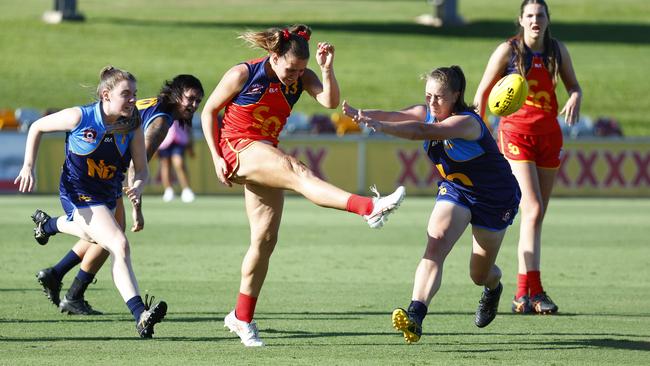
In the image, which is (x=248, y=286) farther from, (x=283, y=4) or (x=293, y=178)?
(x=283, y=4)

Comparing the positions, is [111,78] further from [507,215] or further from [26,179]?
[507,215]

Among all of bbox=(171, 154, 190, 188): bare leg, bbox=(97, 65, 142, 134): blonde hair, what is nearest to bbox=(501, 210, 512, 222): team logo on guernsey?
bbox=(97, 65, 142, 134): blonde hair

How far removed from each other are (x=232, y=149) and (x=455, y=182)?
1.48m

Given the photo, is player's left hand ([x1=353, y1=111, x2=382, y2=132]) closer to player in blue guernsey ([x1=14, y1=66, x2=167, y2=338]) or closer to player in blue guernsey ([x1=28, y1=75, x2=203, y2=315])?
player in blue guernsey ([x1=14, y1=66, x2=167, y2=338])

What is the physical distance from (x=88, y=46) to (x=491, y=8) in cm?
2244

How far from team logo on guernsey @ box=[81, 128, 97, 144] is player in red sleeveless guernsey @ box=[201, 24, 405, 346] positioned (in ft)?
2.80

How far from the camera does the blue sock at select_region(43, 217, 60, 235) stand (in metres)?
8.44

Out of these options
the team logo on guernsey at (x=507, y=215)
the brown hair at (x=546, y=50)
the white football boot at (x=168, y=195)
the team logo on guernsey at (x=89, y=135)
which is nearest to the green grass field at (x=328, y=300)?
the team logo on guernsey at (x=507, y=215)

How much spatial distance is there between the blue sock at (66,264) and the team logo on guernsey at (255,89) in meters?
2.48

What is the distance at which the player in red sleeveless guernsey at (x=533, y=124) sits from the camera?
9.30 metres

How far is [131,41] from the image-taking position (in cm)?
4562

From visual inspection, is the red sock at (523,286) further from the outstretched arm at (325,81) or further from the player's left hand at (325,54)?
the player's left hand at (325,54)

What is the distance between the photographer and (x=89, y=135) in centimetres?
792

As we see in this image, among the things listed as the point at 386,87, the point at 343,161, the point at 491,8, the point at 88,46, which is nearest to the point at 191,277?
the point at 343,161
